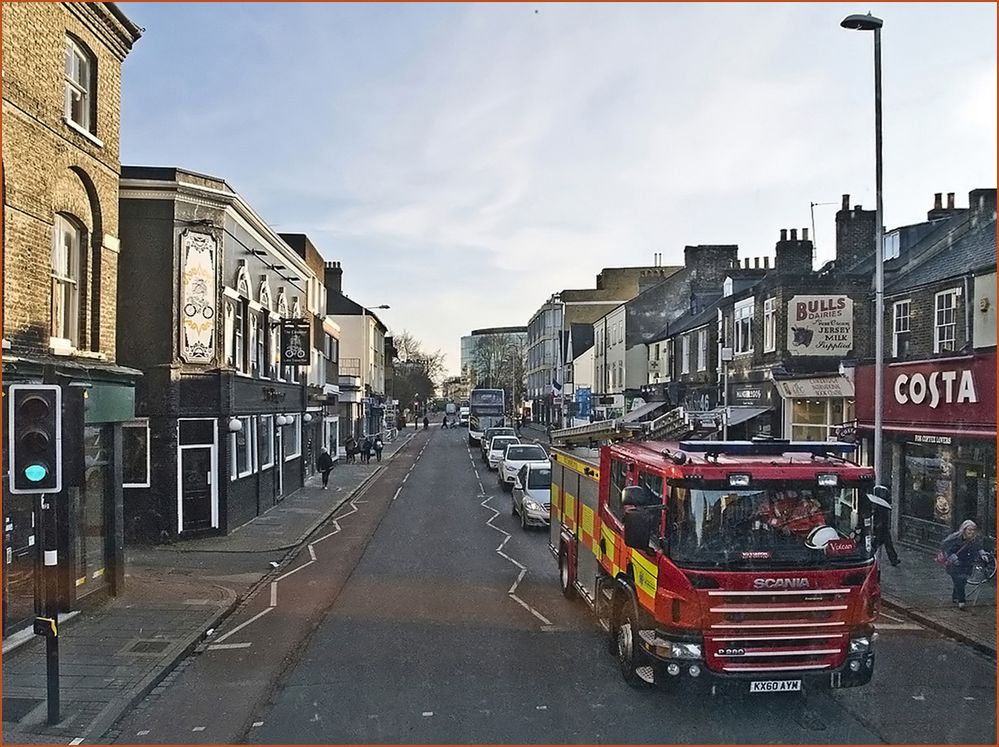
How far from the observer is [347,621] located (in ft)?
42.4

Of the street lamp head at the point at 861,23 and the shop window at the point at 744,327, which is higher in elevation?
the street lamp head at the point at 861,23

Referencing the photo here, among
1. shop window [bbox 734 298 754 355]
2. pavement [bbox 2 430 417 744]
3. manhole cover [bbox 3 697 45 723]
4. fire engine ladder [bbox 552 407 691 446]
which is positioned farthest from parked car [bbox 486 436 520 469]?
manhole cover [bbox 3 697 45 723]

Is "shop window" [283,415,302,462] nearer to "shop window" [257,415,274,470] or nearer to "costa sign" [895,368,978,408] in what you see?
"shop window" [257,415,274,470]

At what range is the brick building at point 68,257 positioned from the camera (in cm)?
1136

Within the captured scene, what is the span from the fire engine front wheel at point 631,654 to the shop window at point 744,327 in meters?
19.3

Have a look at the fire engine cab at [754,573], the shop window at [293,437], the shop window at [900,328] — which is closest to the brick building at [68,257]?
the fire engine cab at [754,573]

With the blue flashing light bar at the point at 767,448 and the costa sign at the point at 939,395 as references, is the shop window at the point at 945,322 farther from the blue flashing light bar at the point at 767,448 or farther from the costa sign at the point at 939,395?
the blue flashing light bar at the point at 767,448

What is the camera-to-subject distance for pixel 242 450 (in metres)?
23.2

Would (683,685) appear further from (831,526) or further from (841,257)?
(841,257)

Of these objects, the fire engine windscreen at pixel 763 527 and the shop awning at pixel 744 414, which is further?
the shop awning at pixel 744 414

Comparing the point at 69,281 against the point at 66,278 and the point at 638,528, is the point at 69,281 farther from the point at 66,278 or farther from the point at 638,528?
the point at 638,528

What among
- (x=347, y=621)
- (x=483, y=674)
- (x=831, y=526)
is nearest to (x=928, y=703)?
(x=831, y=526)

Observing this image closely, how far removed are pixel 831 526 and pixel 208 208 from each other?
16954 mm

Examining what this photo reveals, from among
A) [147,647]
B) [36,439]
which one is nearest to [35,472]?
[36,439]
